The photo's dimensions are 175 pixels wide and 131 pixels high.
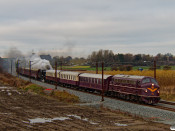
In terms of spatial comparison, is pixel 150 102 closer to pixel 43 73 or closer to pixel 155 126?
pixel 155 126

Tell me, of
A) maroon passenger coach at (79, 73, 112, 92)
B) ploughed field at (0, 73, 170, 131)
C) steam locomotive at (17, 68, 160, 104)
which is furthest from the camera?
maroon passenger coach at (79, 73, 112, 92)

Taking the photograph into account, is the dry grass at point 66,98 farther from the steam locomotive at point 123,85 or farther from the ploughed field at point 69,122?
the ploughed field at point 69,122

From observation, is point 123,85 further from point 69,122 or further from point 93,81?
point 69,122

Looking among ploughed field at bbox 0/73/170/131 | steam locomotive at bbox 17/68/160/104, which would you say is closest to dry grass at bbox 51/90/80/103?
steam locomotive at bbox 17/68/160/104

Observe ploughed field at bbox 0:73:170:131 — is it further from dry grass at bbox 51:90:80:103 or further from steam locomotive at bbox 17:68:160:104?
dry grass at bbox 51:90:80:103

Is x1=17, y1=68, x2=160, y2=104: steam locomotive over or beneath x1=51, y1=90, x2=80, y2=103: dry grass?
over

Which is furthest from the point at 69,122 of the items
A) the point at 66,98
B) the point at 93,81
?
the point at 93,81

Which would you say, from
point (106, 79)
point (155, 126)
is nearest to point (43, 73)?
point (106, 79)

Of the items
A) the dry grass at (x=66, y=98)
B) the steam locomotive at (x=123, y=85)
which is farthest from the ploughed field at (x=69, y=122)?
the dry grass at (x=66, y=98)

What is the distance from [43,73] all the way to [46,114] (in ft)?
172

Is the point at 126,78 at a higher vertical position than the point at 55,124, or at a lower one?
higher

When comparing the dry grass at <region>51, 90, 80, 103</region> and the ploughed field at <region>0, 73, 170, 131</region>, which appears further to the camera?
the dry grass at <region>51, 90, 80, 103</region>

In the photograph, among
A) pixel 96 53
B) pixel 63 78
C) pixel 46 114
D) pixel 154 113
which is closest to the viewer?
pixel 46 114

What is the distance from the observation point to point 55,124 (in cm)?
1789
